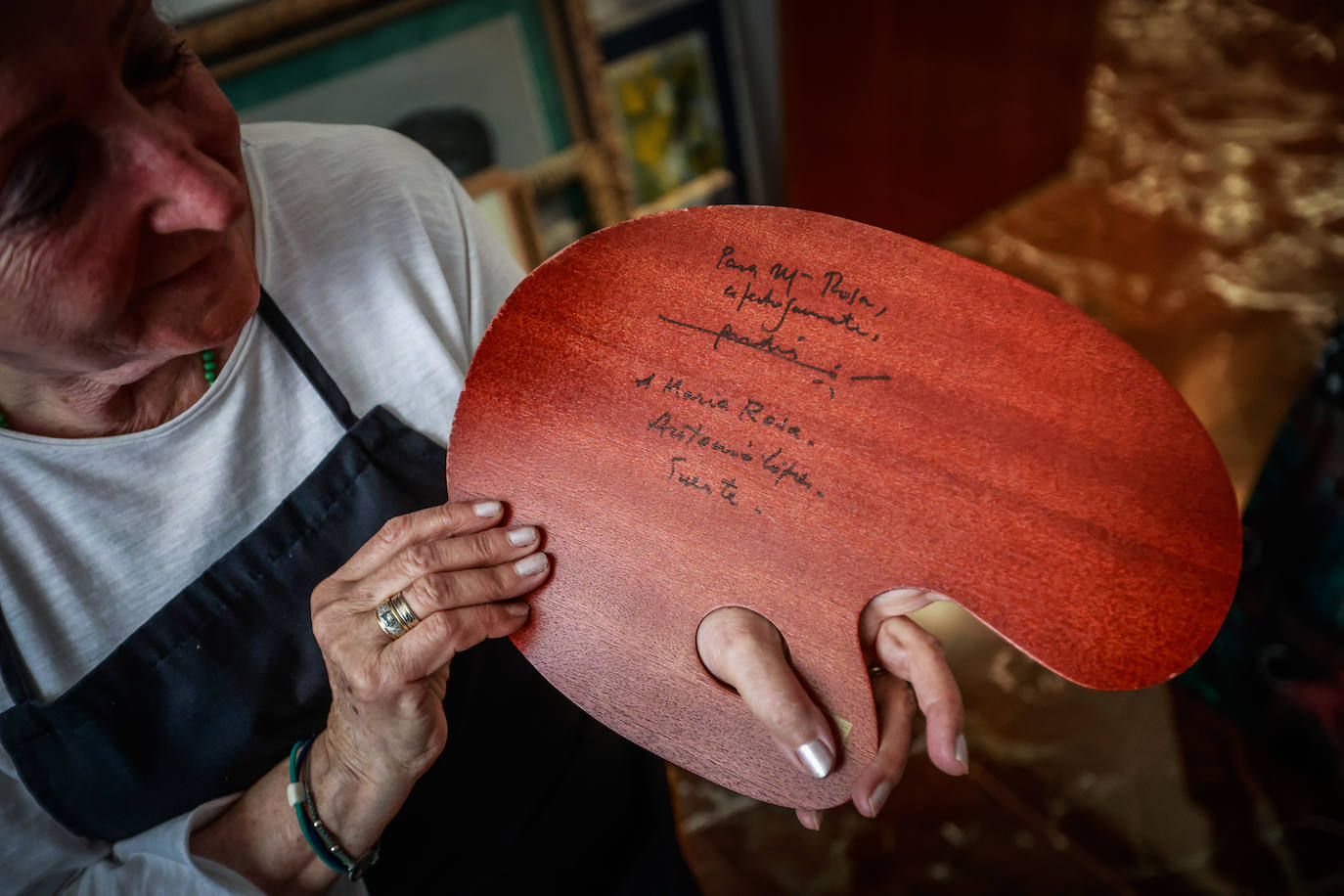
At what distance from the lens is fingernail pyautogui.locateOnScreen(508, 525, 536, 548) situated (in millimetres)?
672

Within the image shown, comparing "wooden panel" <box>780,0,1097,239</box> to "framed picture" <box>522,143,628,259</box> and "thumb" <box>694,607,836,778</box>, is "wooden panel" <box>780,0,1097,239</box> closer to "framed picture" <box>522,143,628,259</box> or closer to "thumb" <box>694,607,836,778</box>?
"framed picture" <box>522,143,628,259</box>

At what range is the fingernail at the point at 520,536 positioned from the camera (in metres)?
0.67

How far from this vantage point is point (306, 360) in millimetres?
763

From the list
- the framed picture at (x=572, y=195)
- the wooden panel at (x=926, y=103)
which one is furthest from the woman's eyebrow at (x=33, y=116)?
the wooden panel at (x=926, y=103)

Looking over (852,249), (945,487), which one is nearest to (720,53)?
(852,249)

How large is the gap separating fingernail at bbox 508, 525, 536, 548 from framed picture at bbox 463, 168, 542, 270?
1037 millimetres

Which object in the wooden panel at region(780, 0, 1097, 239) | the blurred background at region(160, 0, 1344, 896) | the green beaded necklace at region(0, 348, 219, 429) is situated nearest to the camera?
the green beaded necklace at region(0, 348, 219, 429)

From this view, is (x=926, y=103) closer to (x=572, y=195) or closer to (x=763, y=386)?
(x=572, y=195)

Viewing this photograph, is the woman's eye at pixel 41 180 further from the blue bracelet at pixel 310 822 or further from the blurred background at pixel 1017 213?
the blue bracelet at pixel 310 822

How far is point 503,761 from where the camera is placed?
34.1 inches

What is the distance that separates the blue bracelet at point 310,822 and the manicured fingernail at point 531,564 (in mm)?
252

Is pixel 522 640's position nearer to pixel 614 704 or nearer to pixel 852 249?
pixel 614 704

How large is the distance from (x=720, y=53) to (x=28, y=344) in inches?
74.8

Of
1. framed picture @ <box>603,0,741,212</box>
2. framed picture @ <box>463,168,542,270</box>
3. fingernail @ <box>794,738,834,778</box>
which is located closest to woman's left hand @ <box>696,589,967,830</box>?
fingernail @ <box>794,738,834,778</box>
